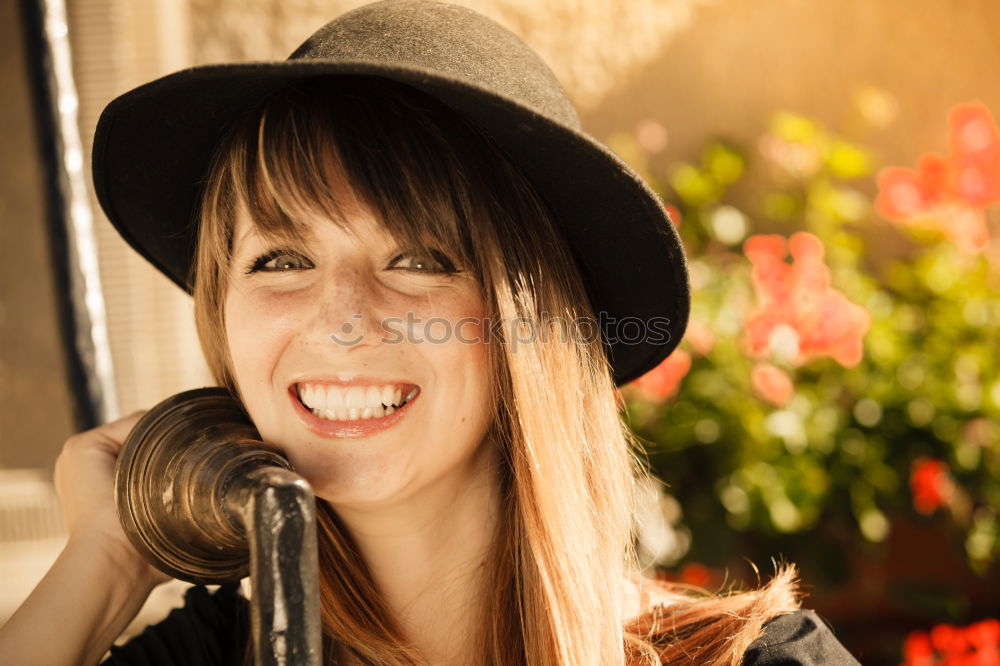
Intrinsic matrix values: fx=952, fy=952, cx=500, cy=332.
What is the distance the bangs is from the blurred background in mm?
1663

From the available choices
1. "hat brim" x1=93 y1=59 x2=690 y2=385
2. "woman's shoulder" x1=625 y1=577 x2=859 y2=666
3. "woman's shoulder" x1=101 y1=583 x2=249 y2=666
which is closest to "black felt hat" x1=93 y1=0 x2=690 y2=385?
"hat brim" x1=93 y1=59 x2=690 y2=385

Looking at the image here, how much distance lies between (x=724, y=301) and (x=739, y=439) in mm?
496

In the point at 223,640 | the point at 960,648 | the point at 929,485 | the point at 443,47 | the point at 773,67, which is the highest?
the point at 773,67

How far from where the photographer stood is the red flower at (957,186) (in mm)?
3525

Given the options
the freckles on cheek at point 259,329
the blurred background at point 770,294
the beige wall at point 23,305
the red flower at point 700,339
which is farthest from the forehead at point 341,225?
the beige wall at point 23,305

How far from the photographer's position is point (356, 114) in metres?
1.49

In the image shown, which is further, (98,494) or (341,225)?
(98,494)

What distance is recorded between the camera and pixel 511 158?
1530 mm

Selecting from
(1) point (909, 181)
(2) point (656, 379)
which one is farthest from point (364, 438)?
(1) point (909, 181)

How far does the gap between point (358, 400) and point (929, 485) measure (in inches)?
A: 95.2

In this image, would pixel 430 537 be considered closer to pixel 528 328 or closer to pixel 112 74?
pixel 528 328

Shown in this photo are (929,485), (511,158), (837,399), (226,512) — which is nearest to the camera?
(226,512)

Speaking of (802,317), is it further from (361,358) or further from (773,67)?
(361,358)

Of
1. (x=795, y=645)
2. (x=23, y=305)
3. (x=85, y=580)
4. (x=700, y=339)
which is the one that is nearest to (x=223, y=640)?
(x=85, y=580)
